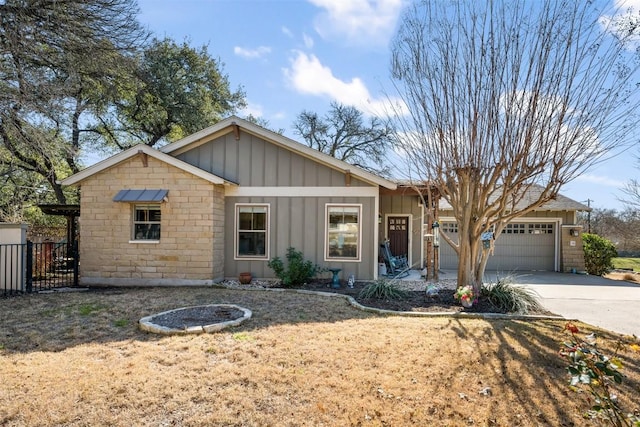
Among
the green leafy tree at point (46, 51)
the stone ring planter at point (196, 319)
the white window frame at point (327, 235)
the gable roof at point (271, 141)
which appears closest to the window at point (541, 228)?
the gable roof at point (271, 141)

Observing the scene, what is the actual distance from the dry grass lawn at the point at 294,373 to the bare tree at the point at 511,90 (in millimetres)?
2899

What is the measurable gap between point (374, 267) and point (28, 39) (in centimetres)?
901

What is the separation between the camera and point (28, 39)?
7.24 m

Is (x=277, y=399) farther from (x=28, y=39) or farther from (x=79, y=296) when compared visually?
(x=28, y=39)

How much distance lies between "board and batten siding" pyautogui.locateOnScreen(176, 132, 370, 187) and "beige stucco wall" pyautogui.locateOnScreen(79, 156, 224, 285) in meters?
0.86

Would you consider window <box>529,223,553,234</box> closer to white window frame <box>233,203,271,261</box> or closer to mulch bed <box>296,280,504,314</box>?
mulch bed <box>296,280,504,314</box>

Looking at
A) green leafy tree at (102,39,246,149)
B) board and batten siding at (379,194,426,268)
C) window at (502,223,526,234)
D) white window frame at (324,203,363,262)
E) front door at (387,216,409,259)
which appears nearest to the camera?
white window frame at (324,203,363,262)

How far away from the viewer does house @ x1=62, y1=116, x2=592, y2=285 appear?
31.7 ft

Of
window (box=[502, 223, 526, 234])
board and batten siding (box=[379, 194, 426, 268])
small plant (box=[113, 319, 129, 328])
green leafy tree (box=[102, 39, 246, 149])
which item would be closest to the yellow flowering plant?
small plant (box=[113, 319, 129, 328])

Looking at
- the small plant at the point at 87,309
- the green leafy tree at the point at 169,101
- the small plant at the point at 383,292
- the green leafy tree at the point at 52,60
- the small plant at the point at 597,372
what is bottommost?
the small plant at the point at 87,309

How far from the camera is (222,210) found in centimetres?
1023

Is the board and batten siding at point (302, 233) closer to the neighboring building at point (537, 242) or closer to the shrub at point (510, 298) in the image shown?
the shrub at point (510, 298)

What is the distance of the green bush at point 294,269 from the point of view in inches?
370

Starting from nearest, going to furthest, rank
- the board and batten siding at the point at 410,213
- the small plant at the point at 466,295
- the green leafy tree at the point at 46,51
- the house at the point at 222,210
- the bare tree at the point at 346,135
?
the small plant at the point at 466,295
the green leafy tree at the point at 46,51
the house at the point at 222,210
the board and batten siding at the point at 410,213
the bare tree at the point at 346,135
